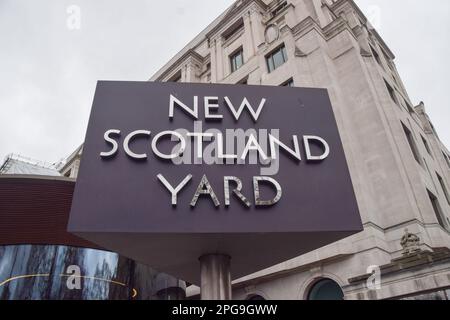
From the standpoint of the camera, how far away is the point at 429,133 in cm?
3189

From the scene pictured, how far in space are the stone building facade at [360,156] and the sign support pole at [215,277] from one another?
4537 millimetres

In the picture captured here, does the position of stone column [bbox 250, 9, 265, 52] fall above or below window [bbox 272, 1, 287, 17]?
below

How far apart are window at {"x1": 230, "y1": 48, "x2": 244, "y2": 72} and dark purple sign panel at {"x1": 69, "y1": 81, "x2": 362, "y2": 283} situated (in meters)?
23.0

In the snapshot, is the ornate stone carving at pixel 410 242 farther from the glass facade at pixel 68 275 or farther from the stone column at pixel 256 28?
the stone column at pixel 256 28

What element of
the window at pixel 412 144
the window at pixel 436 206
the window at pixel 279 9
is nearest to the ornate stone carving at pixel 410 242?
the window at pixel 436 206

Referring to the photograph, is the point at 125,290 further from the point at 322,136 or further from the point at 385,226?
the point at 385,226

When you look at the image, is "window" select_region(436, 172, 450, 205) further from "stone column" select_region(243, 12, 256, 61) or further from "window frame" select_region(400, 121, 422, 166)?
"stone column" select_region(243, 12, 256, 61)

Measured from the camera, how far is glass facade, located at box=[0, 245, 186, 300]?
12.0 meters

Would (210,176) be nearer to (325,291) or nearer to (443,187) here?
(325,291)

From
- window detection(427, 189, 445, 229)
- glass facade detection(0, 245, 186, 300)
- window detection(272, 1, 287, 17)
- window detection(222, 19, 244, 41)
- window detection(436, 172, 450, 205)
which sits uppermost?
window detection(222, 19, 244, 41)

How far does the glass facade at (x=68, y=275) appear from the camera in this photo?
1202cm

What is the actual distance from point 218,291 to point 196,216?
80.4 inches

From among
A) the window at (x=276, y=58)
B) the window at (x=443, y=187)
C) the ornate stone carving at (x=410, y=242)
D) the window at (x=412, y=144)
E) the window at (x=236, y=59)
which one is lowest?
the ornate stone carving at (x=410, y=242)

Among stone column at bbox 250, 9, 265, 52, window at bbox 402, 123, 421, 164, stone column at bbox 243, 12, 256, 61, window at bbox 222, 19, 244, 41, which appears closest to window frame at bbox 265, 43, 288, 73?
stone column at bbox 250, 9, 265, 52
